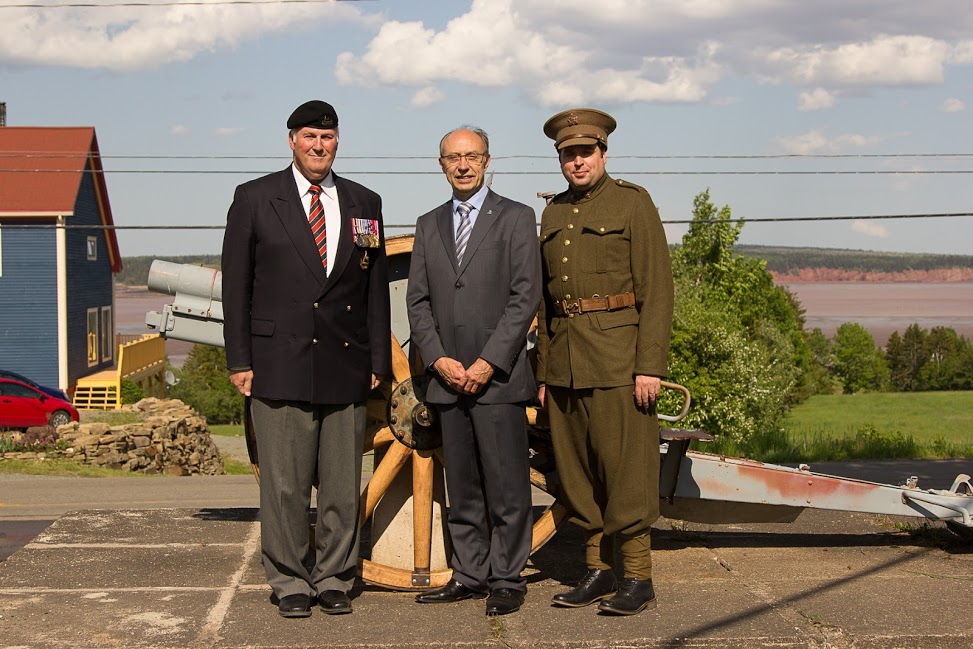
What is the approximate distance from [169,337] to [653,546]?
101 inches

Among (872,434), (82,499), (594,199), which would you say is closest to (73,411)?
(82,499)

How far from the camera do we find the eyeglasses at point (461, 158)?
15.4 ft

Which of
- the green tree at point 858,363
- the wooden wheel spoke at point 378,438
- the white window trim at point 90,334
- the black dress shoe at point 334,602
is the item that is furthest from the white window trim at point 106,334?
the green tree at point 858,363

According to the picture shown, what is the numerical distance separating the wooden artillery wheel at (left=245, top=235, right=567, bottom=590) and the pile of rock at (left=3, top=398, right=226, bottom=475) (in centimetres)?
1336

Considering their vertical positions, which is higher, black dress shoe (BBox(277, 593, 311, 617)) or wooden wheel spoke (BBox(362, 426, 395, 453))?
wooden wheel spoke (BBox(362, 426, 395, 453))

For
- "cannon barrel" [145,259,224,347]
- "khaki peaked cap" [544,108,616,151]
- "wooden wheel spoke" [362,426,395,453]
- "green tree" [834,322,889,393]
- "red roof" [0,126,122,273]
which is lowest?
"green tree" [834,322,889,393]

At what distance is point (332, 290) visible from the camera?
468cm

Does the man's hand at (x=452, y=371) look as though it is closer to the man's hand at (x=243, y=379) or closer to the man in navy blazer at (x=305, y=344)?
the man in navy blazer at (x=305, y=344)

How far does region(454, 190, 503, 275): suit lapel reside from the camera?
15.5 ft

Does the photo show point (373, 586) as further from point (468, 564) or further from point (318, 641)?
point (318, 641)

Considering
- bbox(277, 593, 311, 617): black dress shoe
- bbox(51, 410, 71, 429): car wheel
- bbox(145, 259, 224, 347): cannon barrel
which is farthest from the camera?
bbox(51, 410, 71, 429): car wheel

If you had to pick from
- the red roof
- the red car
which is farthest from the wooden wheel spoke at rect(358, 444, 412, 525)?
the red roof

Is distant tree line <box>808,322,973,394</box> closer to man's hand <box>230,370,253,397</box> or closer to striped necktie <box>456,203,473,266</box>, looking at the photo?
striped necktie <box>456,203,473,266</box>

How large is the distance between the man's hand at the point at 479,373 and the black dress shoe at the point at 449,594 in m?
0.83
